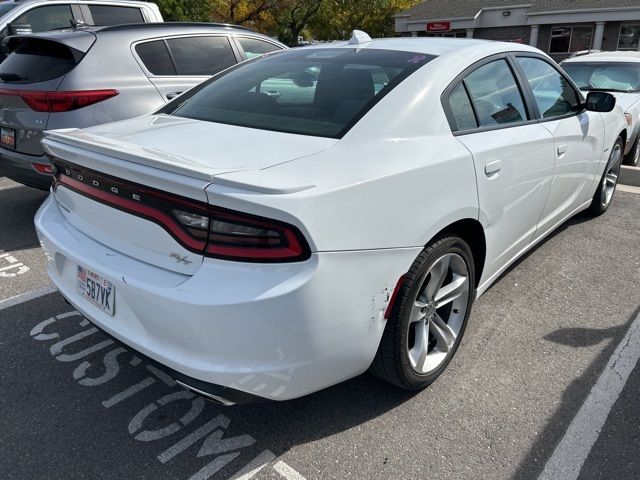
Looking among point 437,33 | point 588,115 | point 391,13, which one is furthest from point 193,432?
point 391,13

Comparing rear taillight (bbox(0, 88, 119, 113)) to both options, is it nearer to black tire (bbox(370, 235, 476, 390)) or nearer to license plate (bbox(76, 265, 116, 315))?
license plate (bbox(76, 265, 116, 315))

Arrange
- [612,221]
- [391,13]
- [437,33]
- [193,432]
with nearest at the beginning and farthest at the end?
1. [193,432]
2. [612,221]
3. [437,33]
4. [391,13]

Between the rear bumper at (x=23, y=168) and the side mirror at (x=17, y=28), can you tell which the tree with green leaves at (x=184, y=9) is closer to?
the side mirror at (x=17, y=28)

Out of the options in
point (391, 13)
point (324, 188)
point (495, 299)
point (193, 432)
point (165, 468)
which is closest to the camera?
point (324, 188)

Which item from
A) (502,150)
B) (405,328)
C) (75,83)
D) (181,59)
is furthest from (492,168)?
(181,59)

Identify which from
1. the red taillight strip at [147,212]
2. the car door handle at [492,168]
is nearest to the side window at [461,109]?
the car door handle at [492,168]

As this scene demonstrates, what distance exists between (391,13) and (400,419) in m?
44.2

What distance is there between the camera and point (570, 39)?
31.8 meters

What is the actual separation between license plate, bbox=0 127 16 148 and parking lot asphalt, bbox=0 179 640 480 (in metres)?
1.77

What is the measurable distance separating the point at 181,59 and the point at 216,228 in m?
3.92

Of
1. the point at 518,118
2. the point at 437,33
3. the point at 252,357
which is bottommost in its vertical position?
the point at 437,33

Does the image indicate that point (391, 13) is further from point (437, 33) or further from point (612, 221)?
point (612, 221)

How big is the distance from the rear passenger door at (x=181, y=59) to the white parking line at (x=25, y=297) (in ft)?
6.72

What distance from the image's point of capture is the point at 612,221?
197 inches
